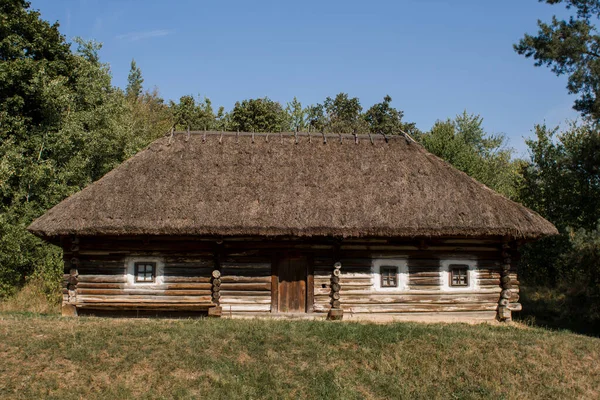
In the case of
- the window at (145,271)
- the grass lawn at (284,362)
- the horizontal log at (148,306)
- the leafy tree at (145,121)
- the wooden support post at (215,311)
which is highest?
the leafy tree at (145,121)

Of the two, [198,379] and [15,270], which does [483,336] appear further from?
[15,270]

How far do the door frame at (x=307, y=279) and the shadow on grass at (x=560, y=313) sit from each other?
21.6ft

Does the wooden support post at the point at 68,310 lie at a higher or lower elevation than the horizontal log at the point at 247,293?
lower

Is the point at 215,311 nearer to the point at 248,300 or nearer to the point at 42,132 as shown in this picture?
the point at 248,300

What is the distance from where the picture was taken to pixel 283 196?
1585 centimetres

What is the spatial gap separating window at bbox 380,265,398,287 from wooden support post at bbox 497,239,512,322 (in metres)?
3.20

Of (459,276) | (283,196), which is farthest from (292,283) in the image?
(459,276)

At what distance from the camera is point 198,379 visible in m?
10.7

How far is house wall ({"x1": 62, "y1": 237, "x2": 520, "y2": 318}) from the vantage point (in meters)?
15.8

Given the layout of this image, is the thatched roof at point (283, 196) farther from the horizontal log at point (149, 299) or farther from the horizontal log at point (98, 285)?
the horizontal log at point (149, 299)

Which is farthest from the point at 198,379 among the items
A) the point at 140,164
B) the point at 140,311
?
the point at 140,164

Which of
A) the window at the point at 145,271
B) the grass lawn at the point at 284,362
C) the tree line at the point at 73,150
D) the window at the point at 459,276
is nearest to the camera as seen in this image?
the grass lawn at the point at 284,362

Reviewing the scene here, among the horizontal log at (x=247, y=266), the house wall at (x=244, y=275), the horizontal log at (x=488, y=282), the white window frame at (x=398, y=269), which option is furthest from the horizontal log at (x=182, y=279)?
the horizontal log at (x=488, y=282)

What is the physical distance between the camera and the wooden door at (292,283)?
52.6ft
